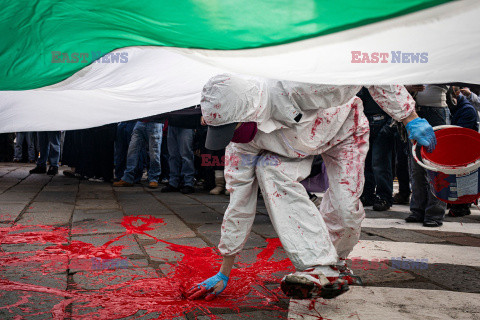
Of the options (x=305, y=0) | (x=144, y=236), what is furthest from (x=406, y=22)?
(x=144, y=236)

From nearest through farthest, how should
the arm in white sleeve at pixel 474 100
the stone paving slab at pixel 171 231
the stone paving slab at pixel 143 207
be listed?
1. the stone paving slab at pixel 171 231
2. the stone paving slab at pixel 143 207
3. the arm in white sleeve at pixel 474 100

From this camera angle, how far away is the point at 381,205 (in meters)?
4.31

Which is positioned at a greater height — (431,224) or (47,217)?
(47,217)

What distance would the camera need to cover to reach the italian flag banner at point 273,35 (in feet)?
3.79

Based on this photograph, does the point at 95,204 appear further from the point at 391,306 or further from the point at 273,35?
the point at 273,35

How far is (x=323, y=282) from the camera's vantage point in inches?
60.4

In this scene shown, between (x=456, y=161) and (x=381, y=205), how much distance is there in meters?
1.83

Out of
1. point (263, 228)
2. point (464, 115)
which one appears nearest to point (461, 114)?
point (464, 115)

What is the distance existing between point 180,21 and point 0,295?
4.61 ft

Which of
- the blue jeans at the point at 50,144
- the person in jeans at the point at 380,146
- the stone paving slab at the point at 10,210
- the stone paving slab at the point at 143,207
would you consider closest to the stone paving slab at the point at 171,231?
the stone paving slab at the point at 143,207

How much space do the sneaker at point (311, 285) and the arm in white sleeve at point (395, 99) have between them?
0.74 m

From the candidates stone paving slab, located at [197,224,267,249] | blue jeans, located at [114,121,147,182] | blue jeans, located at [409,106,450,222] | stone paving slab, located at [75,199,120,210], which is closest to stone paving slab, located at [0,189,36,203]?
stone paving slab, located at [75,199,120,210]

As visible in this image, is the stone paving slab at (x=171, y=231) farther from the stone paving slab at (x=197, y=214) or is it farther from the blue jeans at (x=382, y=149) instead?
the blue jeans at (x=382, y=149)

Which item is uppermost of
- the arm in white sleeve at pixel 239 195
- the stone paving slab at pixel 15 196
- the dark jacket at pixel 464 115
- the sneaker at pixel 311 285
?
Result: the dark jacket at pixel 464 115
